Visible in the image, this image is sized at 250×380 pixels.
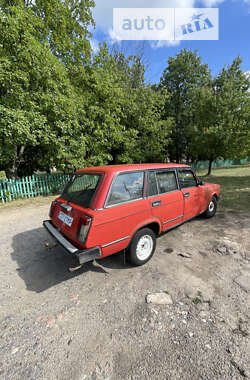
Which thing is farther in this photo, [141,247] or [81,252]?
[141,247]

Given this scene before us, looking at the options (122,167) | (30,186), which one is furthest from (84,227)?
(30,186)

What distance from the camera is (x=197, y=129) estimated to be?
49.0ft

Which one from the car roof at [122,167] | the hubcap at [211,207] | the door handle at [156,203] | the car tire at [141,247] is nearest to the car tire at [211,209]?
the hubcap at [211,207]

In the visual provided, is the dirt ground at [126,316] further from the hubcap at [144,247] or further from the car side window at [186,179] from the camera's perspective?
the car side window at [186,179]

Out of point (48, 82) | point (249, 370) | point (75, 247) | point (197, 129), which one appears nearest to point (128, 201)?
point (75, 247)

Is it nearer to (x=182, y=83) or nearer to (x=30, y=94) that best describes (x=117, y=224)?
(x=30, y=94)

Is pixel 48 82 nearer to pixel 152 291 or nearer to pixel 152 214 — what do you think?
pixel 152 214

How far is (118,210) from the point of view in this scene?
239cm

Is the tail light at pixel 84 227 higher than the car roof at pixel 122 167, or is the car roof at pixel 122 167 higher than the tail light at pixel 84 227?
the car roof at pixel 122 167

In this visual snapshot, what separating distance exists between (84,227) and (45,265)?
1.53m

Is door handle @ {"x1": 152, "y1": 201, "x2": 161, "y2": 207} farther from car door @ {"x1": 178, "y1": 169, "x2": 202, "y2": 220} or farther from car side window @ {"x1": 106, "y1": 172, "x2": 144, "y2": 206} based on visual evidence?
car door @ {"x1": 178, "y1": 169, "x2": 202, "y2": 220}

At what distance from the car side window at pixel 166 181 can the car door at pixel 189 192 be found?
0.82 ft

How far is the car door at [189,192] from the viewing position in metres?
3.59

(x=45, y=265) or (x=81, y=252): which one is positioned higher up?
(x=81, y=252)
